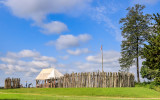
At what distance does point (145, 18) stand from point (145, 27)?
2.03 meters

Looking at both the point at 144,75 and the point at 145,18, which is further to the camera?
the point at 145,18

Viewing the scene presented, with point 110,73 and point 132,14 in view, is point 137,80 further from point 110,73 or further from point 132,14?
point 132,14

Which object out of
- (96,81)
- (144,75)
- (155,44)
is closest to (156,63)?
(155,44)

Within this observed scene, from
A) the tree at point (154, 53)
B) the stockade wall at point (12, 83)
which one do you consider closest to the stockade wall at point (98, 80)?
the tree at point (154, 53)

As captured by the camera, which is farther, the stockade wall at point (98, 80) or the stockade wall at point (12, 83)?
the stockade wall at point (12, 83)

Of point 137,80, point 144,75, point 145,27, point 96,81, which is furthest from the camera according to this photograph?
point 145,27

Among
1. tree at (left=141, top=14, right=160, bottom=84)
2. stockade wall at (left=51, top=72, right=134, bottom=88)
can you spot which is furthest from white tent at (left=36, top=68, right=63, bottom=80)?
tree at (left=141, top=14, right=160, bottom=84)

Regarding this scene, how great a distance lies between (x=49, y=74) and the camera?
39156 millimetres

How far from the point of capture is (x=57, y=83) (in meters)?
35.0

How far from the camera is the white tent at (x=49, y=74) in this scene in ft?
127

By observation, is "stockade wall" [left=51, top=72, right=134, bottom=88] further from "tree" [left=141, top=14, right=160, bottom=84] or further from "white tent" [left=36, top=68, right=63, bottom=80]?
"white tent" [left=36, top=68, right=63, bottom=80]

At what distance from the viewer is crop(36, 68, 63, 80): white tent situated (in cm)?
3882

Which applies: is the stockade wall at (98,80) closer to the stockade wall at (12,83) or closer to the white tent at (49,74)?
the white tent at (49,74)

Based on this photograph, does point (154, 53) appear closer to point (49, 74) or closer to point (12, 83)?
point (49, 74)
